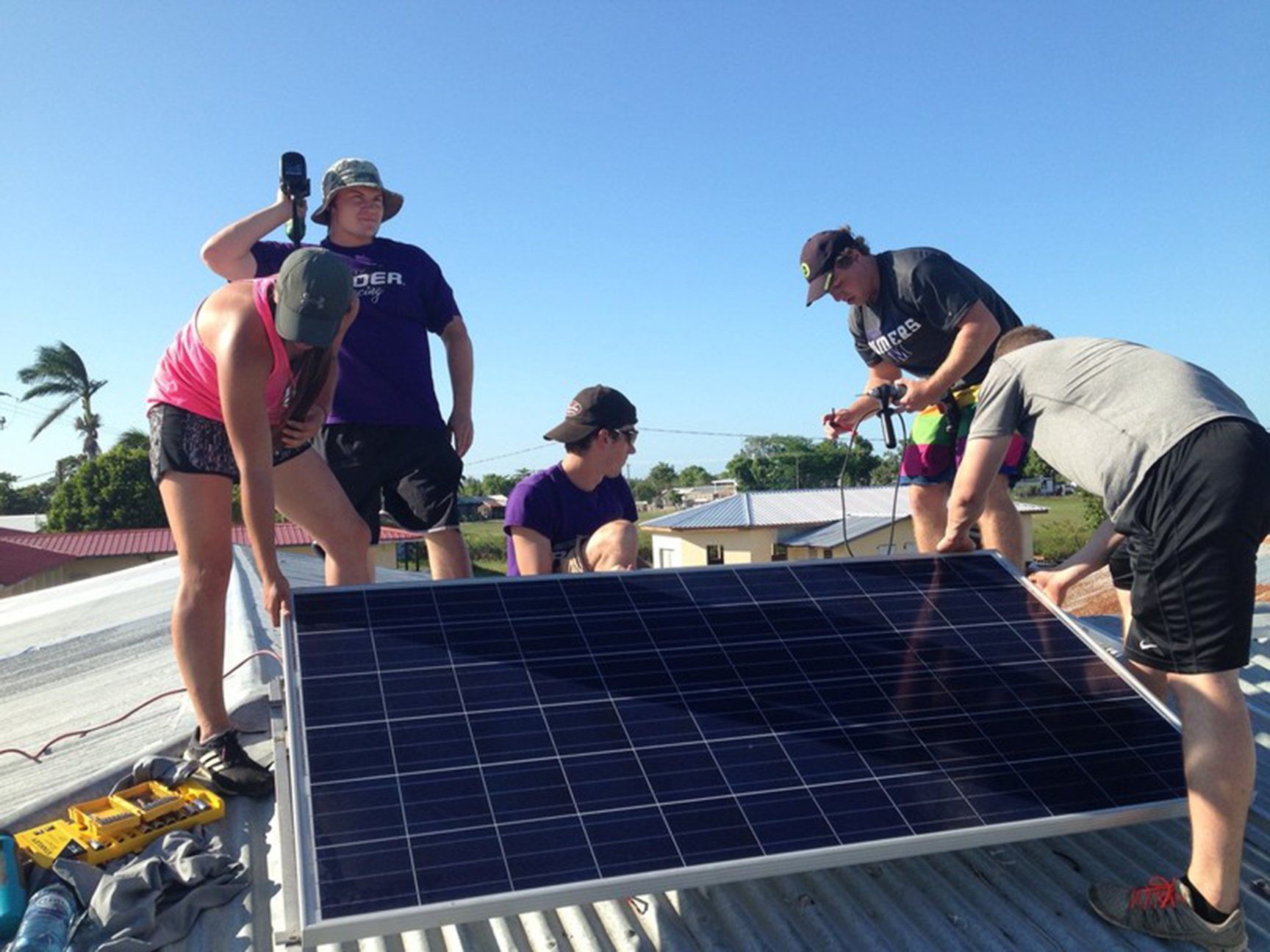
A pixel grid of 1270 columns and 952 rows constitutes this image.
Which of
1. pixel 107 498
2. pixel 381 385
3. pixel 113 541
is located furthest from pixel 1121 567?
pixel 107 498

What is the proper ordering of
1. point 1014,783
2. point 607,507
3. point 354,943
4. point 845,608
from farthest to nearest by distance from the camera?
point 607,507, point 845,608, point 1014,783, point 354,943

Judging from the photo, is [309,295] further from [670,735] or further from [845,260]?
[845,260]

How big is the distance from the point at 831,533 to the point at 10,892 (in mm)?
30987

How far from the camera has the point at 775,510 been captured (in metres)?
36.9

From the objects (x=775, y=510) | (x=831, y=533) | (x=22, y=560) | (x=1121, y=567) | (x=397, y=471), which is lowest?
(x=831, y=533)

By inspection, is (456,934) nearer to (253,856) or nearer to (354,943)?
(354,943)

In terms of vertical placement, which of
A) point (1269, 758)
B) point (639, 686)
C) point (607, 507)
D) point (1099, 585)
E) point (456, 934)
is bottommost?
point (1099, 585)

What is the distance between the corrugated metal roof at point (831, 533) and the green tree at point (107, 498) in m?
24.2

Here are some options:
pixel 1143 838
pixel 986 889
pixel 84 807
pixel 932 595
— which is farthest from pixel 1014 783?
pixel 84 807

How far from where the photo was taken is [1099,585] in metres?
17.7

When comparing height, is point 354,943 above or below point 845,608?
below

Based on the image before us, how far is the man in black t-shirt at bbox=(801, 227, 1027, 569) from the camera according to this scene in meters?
4.87

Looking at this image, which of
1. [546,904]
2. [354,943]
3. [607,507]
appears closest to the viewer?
[546,904]

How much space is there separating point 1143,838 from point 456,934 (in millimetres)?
2171
